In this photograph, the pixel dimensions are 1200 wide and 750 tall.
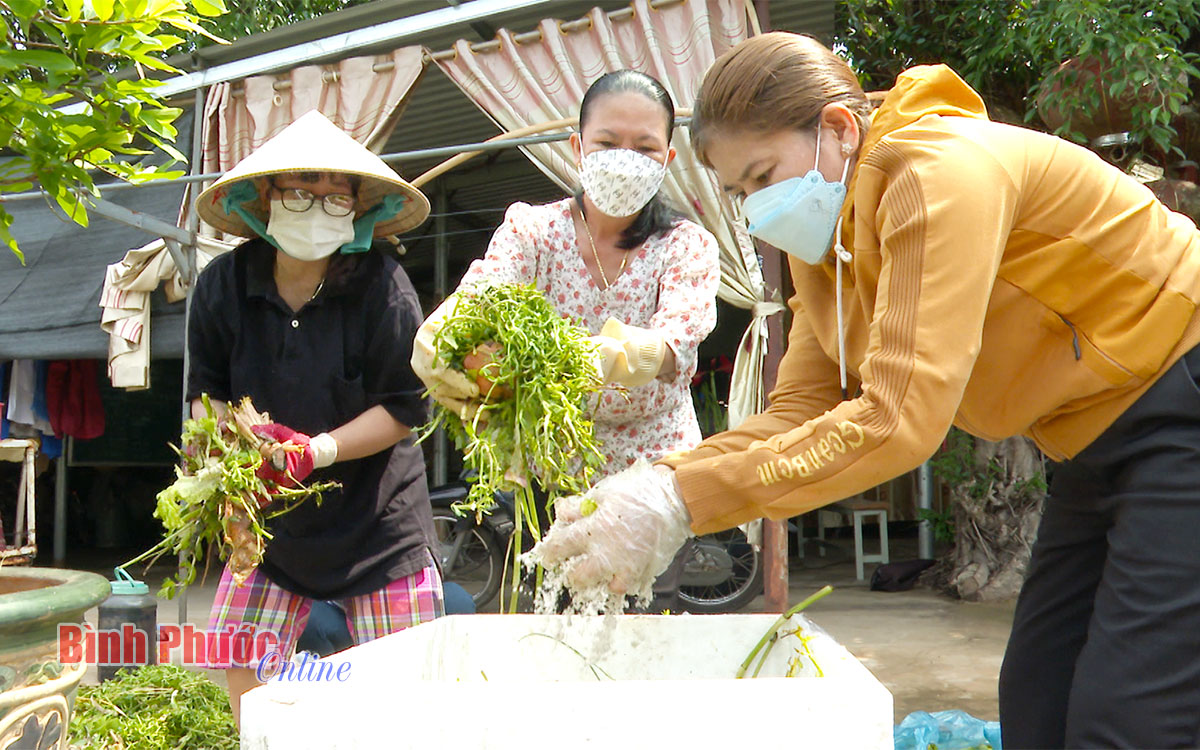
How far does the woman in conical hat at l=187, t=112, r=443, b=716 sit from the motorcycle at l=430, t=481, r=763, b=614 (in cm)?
333

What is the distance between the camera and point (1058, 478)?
1.65m

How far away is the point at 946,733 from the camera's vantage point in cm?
298

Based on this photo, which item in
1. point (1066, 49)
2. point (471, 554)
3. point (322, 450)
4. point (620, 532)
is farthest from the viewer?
A: point (471, 554)

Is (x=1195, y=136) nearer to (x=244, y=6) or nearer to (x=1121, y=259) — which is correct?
(x=1121, y=259)

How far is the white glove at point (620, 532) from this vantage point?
144 centimetres

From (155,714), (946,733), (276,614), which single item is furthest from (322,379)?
(946,733)

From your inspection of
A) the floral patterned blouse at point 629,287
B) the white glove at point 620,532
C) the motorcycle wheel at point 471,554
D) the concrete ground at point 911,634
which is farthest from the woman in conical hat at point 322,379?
the motorcycle wheel at point 471,554

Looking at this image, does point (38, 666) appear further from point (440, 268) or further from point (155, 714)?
point (440, 268)

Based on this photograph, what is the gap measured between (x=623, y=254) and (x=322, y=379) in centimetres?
72

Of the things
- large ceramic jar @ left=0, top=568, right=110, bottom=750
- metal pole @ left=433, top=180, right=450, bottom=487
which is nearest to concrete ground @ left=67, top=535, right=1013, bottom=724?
metal pole @ left=433, top=180, right=450, bottom=487

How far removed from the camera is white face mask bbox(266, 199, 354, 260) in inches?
89.7

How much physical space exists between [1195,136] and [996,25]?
1.27 m

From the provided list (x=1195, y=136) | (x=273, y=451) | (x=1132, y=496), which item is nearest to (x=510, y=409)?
(x=273, y=451)

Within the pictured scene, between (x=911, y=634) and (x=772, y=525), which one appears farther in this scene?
(x=911, y=634)
